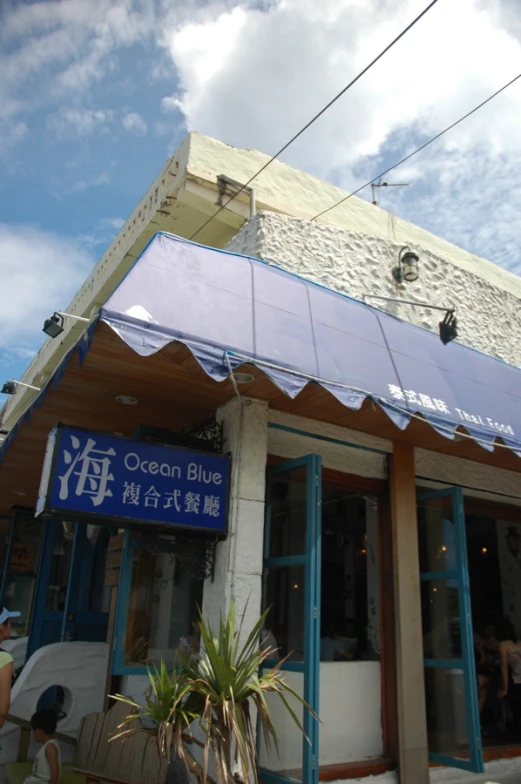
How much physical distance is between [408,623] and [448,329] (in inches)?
121

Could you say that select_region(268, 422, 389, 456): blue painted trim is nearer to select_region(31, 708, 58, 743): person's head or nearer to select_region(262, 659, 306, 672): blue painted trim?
select_region(262, 659, 306, 672): blue painted trim

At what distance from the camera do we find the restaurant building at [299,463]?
4430mm

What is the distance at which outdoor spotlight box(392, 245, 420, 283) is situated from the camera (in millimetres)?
7238

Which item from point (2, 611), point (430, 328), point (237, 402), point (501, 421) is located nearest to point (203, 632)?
point (237, 402)

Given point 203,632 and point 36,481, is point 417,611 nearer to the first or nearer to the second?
point 203,632

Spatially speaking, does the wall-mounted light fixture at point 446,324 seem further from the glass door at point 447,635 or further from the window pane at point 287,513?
the window pane at point 287,513

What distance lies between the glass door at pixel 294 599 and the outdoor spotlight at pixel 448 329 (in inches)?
99.7

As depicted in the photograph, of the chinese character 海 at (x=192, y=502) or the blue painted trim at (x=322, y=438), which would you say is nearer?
the chinese character 海 at (x=192, y=502)

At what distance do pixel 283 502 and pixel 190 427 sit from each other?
1.21 meters

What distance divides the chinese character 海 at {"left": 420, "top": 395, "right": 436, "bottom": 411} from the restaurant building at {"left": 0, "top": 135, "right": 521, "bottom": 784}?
4 centimetres

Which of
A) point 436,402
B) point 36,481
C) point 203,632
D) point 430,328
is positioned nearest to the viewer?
point 203,632

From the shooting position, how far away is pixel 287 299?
17.3 feet

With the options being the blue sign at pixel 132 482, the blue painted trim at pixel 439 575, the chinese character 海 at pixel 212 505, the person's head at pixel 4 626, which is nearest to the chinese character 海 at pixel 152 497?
the blue sign at pixel 132 482

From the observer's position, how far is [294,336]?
489 centimetres
